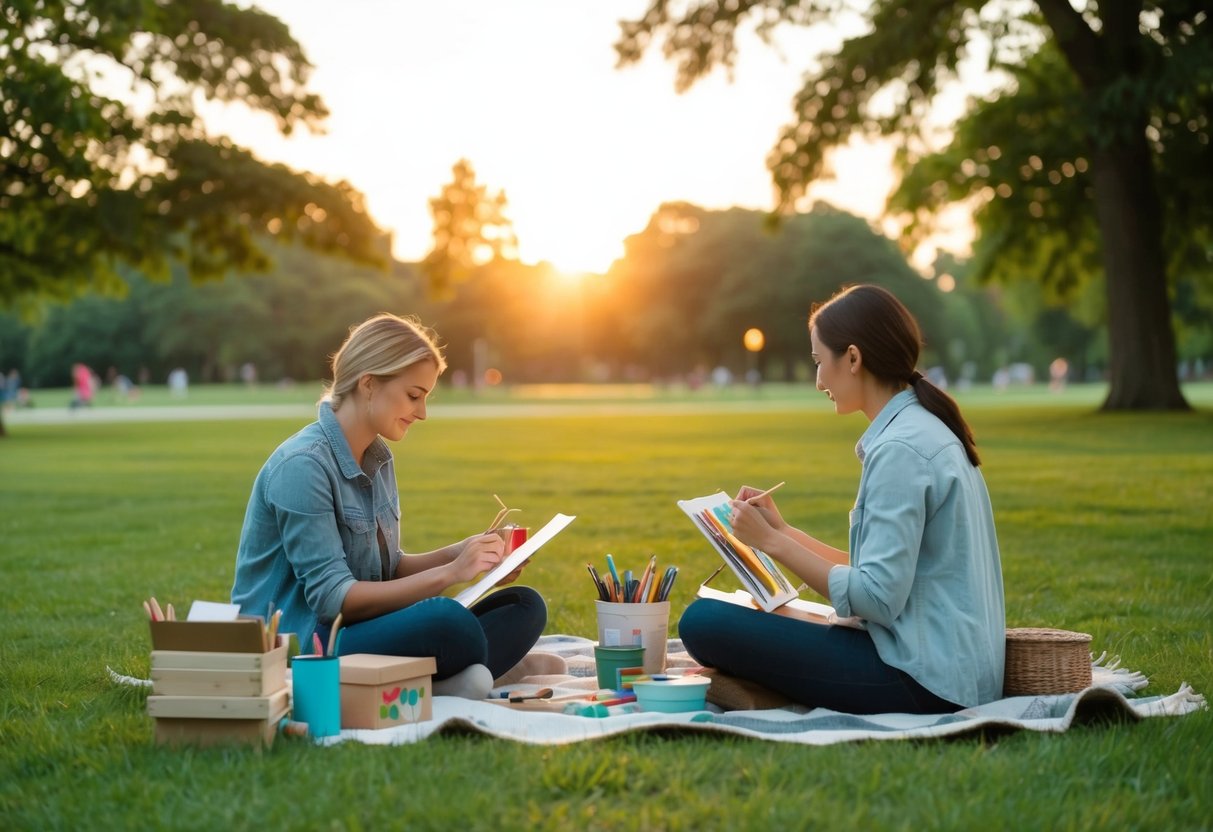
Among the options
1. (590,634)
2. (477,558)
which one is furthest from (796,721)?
(590,634)

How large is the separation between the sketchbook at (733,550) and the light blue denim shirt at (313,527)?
1.11 meters

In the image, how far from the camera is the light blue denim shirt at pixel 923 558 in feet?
13.0

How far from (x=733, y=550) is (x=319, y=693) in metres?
1.40

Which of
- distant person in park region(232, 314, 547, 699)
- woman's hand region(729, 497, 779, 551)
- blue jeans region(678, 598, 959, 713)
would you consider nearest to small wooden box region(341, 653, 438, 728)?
distant person in park region(232, 314, 547, 699)

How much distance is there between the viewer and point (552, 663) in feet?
17.4

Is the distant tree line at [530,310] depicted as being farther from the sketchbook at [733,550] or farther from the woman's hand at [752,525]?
the woman's hand at [752,525]

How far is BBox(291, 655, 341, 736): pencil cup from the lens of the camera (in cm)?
400

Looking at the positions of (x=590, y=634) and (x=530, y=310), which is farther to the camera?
(x=530, y=310)

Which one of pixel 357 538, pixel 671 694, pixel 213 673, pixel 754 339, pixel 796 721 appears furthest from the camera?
pixel 754 339

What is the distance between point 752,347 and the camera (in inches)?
3115

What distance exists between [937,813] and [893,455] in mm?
1145

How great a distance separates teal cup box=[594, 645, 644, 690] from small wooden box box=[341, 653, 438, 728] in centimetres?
73

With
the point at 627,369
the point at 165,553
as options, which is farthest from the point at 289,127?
the point at 627,369

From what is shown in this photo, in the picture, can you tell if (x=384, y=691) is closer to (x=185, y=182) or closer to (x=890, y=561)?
(x=890, y=561)
